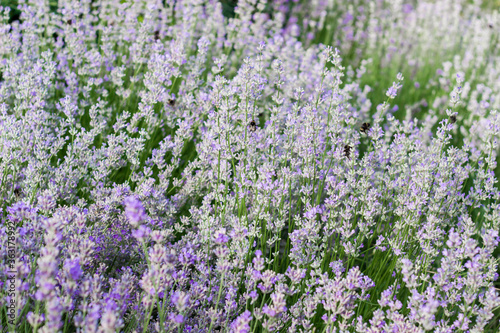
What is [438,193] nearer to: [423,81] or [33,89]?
[33,89]

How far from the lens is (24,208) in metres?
1.51

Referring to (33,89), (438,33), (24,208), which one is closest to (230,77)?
(33,89)

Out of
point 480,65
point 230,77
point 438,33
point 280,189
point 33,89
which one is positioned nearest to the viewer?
point 280,189

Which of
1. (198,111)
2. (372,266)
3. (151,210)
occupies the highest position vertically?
(198,111)

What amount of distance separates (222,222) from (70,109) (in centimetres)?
99

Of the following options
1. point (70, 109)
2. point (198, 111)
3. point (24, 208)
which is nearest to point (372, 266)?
point (198, 111)

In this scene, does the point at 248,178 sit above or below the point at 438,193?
below

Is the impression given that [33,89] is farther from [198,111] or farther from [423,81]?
[423,81]

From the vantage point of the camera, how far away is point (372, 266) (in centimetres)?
219

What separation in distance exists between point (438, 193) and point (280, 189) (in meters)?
0.73

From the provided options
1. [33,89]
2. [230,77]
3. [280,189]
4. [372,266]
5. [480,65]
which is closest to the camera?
[280,189]

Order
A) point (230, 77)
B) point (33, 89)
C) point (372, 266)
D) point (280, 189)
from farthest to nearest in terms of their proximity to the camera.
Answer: point (230, 77)
point (33, 89)
point (372, 266)
point (280, 189)

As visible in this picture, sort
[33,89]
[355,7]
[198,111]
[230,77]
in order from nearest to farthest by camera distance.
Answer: [33,89]
[198,111]
[230,77]
[355,7]

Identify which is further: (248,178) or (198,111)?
(198,111)
